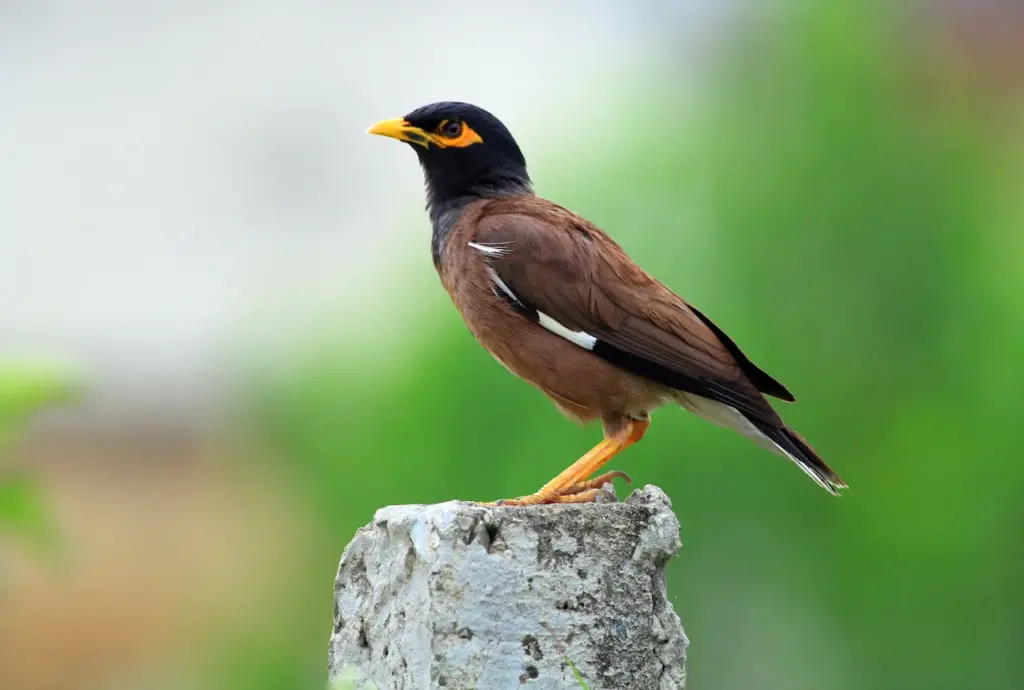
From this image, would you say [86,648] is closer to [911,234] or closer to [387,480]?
[387,480]

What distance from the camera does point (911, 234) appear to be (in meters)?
11.6

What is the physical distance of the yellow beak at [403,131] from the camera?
5.04 metres

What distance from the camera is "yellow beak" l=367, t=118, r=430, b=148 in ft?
16.5

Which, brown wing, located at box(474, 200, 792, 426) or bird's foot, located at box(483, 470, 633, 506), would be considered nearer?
bird's foot, located at box(483, 470, 633, 506)

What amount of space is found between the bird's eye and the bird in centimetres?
53

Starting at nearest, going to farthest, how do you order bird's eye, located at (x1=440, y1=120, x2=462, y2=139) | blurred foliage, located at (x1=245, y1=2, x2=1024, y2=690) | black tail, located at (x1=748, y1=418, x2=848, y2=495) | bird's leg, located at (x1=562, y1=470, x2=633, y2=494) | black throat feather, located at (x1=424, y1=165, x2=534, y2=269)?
bird's leg, located at (x1=562, y1=470, x2=633, y2=494) < black tail, located at (x1=748, y1=418, x2=848, y2=495) < black throat feather, located at (x1=424, y1=165, x2=534, y2=269) < bird's eye, located at (x1=440, y1=120, x2=462, y2=139) < blurred foliage, located at (x1=245, y1=2, x2=1024, y2=690)

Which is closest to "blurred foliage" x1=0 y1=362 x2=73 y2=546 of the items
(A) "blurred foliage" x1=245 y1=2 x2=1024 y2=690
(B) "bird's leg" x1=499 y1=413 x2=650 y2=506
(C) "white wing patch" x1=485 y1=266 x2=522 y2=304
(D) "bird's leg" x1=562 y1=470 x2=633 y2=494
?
(B) "bird's leg" x1=499 y1=413 x2=650 y2=506

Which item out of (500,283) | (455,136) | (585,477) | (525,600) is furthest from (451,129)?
(525,600)

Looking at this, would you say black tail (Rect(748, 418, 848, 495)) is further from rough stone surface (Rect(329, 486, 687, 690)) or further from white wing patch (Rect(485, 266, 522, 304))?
rough stone surface (Rect(329, 486, 687, 690))

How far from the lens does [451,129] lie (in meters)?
5.09

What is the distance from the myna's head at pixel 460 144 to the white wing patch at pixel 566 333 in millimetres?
860

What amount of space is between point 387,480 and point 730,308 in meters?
3.38

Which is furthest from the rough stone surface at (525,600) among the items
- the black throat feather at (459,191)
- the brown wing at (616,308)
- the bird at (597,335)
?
the black throat feather at (459,191)

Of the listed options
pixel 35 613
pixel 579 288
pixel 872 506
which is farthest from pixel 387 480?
pixel 35 613
